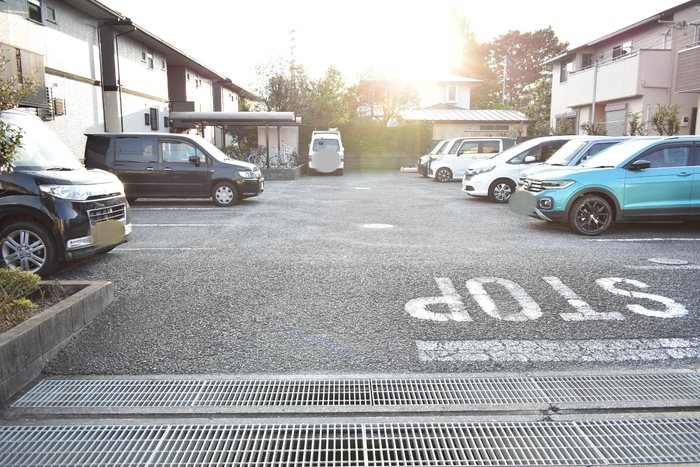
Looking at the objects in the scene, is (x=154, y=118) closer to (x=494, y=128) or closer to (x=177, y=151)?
(x=177, y=151)

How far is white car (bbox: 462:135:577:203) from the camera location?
1380 cm

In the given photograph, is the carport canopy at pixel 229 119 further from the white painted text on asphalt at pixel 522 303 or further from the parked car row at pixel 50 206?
the white painted text on asphalt at pixel 522 303

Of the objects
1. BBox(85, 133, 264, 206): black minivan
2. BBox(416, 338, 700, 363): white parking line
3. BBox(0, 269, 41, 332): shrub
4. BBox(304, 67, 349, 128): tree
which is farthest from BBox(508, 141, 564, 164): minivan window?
BBox(304, 67, 349, 128): tree

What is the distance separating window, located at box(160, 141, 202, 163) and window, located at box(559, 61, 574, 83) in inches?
942

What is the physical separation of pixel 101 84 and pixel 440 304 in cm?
1695

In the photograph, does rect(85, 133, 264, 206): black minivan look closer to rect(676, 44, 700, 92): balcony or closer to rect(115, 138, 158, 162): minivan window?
Result: rect(115, 138, 158, 162): minivan window

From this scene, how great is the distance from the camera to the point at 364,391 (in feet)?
11.8

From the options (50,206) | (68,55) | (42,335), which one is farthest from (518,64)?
(42,335)

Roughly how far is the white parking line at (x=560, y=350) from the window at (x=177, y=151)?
34.8ft

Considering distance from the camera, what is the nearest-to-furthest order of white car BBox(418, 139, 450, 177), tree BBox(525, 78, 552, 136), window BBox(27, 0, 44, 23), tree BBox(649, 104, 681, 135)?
1. window BBox(27, 0, 44, 23)
2. tree BBox(649, 104, 681, 135)
3. white car BBox(418, 139, 450, 177)
4. tree BBox(525, 78, 552, 136)

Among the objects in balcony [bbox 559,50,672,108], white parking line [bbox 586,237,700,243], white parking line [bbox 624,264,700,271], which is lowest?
white parking line [bbox 624,264,700,271]

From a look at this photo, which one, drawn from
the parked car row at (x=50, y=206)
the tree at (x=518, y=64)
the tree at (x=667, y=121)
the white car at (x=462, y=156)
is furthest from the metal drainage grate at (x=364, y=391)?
the tree at (x=518, y=64)

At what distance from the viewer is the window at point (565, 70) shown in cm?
3044

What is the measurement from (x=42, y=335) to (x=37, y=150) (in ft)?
12.0
